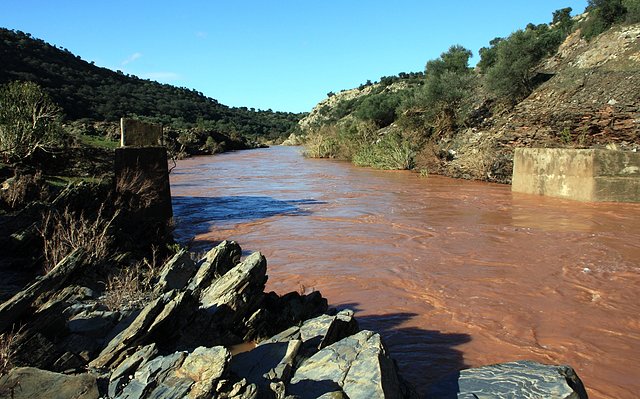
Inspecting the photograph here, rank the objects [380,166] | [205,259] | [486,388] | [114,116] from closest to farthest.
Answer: [486,388], [205,259], [380,166], [114,116]

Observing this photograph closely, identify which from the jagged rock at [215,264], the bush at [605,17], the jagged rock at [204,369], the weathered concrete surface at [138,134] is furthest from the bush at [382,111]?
the jagged rock at [204,369]

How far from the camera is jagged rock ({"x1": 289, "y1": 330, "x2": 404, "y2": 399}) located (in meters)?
3.34

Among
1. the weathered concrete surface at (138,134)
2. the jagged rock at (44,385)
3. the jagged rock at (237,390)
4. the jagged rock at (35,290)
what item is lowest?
the jagged rock at (237,390)

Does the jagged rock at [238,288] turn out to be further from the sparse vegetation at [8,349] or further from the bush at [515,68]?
the bush at [515,68]

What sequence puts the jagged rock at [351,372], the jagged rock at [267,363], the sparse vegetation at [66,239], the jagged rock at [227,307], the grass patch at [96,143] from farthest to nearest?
the grass patch at [96,143] < the sparse vegetation at [66,239] < the jagged rock at [227,307] < the jagged rock at [267,363] < the jagged rock at [351,372]

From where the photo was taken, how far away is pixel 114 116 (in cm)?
4666

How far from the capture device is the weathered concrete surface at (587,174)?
13.0 metres

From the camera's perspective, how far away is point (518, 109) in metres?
22.2

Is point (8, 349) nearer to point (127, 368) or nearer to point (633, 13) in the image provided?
point (127, 368)

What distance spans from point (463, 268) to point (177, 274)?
4248 millimetres

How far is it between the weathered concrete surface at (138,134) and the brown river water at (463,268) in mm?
2054

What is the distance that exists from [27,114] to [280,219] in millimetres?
5817

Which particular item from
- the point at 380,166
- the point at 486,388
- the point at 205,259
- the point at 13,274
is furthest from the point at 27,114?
the point at 380,166

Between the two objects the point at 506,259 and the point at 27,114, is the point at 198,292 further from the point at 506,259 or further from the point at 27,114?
the point at 27,114
